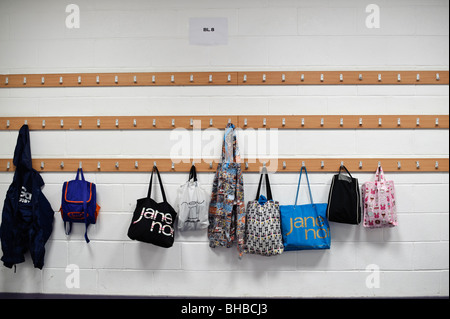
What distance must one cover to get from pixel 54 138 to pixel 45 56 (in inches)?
24.6

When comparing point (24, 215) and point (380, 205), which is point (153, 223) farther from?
point (380, 205)

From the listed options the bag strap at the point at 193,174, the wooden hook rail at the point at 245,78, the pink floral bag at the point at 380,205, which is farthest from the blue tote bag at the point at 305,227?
the wooden hook rail at the point at 245,78

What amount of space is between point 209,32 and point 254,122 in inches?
29.5

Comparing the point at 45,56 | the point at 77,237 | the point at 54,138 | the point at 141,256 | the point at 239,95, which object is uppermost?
the point at 45,56

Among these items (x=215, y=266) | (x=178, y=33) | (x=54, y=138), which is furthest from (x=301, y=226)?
(x=54, y=138)

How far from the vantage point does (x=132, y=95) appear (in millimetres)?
1803

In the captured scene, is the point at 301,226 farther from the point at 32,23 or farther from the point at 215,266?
the point at 32,23

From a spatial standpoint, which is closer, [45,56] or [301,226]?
[301,226]

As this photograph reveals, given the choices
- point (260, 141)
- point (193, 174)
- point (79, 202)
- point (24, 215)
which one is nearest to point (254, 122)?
point (260, 141)

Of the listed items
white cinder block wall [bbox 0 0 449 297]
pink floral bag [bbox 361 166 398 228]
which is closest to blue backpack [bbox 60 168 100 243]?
white cinder block wall [bbox 0 0 449 297]

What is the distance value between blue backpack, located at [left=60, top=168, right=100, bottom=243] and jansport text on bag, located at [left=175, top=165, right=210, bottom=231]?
64 centimetres

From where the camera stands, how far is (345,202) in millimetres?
1660

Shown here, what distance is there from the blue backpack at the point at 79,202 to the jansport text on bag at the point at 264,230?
1118mm

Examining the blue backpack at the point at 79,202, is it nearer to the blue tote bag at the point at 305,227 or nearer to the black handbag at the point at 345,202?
the blue tote bag at the point at 305,227
